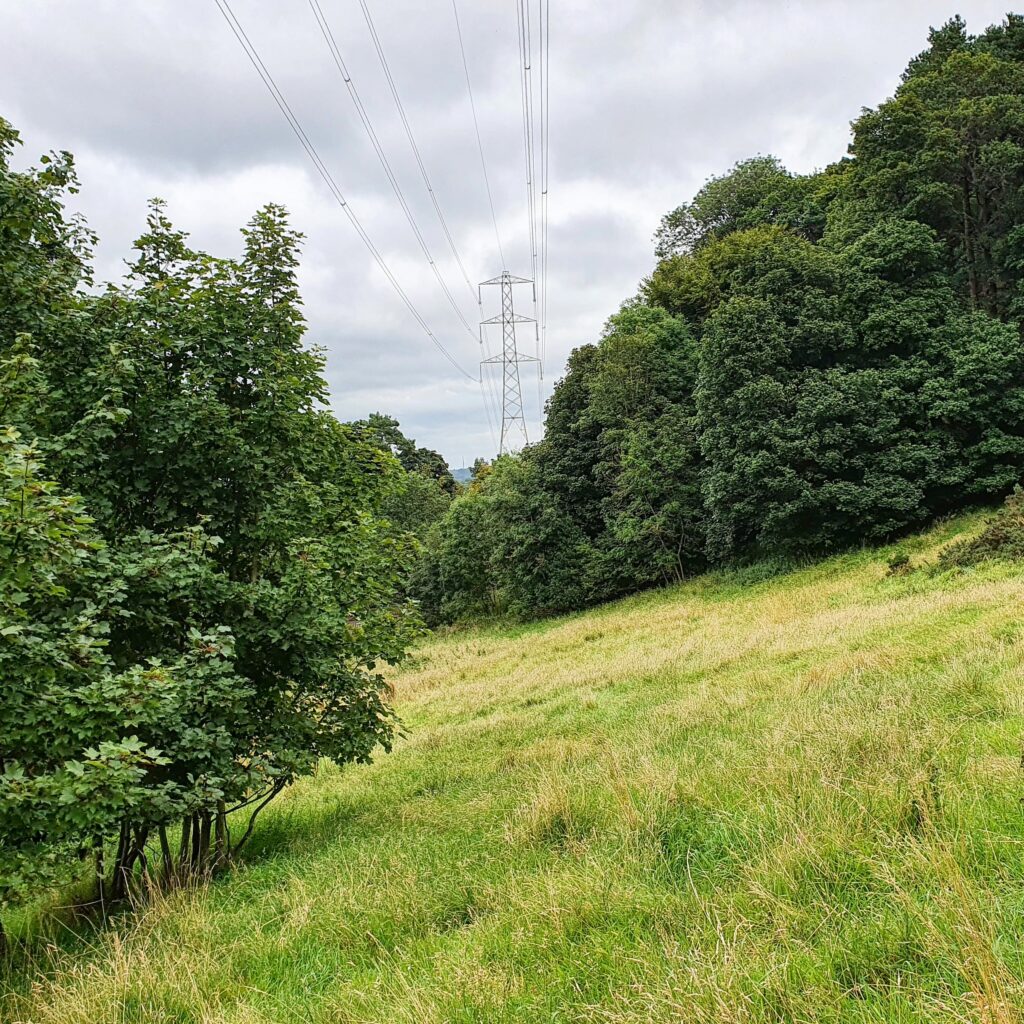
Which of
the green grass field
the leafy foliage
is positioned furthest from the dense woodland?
the leafy foliage

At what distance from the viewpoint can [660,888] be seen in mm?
3268

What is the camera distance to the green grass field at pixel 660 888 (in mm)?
2324

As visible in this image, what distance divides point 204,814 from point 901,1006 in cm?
563

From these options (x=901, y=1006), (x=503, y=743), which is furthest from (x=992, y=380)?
(x=901, y=1006)

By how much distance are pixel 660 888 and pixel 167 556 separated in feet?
13.5

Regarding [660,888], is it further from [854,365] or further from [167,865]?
[854,365]

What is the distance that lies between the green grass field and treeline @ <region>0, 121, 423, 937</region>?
0.89 m

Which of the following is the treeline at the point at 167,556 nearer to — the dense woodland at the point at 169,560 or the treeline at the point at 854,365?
the dense woodland at the point at 169,560

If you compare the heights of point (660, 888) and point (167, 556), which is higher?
point (167, 556)

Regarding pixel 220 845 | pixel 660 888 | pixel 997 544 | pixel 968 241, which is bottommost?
pixel 220 845

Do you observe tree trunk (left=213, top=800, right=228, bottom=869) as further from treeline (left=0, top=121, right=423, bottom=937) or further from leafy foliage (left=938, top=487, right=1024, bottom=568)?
leafy foliage (left=938, top=487, right=1024, bottom=568)

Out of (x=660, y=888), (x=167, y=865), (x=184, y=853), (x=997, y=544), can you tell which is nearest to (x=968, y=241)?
(x=997, y=544)

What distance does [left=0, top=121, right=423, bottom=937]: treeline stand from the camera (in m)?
3.54

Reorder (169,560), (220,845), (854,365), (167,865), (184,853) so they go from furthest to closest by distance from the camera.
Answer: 1. (854,365)
2. (220,845)
3. (184,853)
4. (167,865)
5. (169,560)
